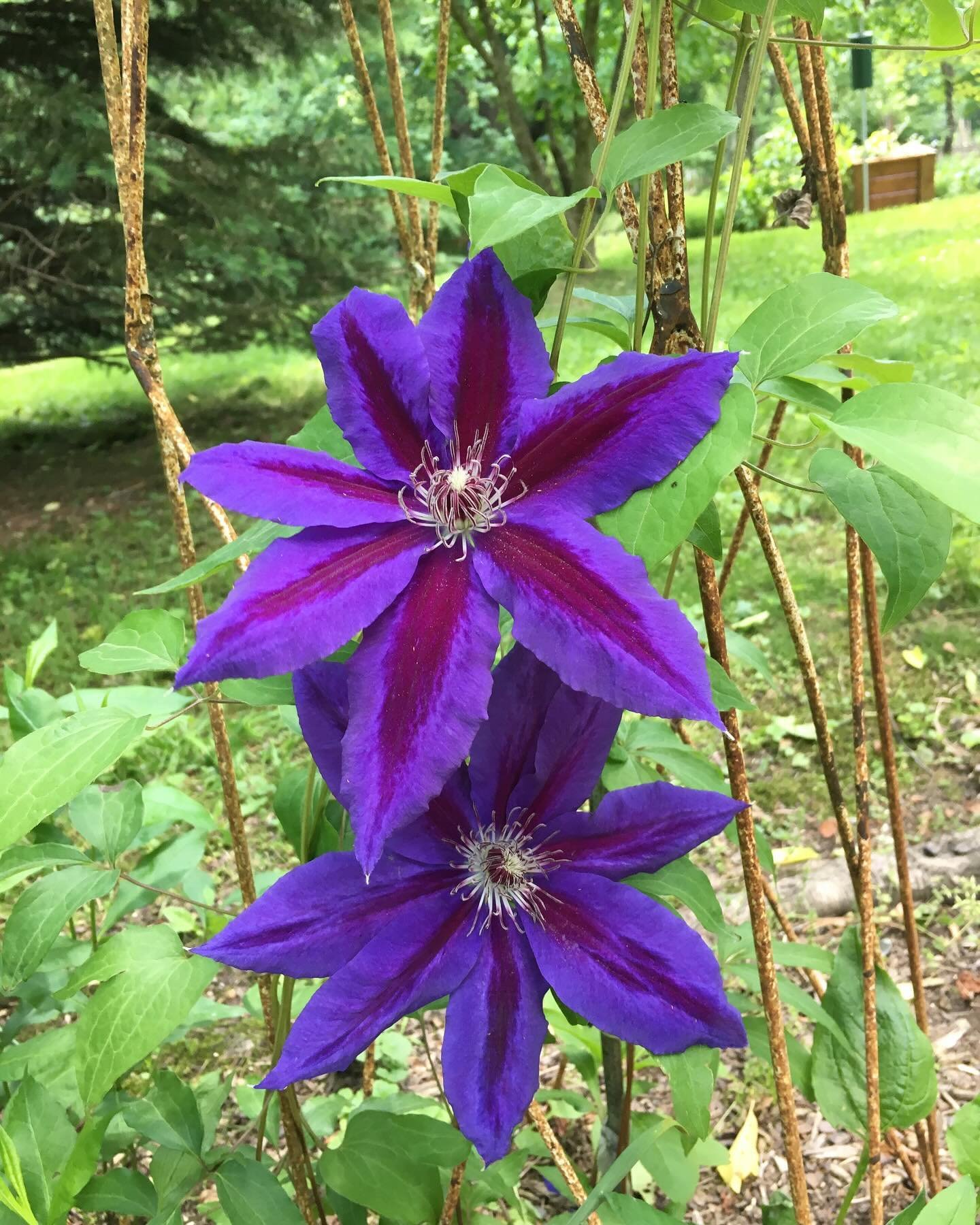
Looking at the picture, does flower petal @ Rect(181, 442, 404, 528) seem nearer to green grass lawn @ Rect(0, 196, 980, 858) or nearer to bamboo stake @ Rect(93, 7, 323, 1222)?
bamboo stake @ Rect(93, 7, 323, 1222)

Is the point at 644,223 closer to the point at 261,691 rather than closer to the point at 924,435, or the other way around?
the point at 924,435

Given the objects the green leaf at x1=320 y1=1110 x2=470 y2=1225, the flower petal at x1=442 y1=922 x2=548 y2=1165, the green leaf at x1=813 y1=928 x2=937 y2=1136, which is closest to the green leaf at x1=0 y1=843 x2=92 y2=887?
the green leaf at x1=320 y1=1110 x2=470 y2=1225

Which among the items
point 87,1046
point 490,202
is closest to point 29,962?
point 87,1046

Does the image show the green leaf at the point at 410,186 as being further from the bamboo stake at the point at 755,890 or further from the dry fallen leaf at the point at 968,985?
the dry fallen leaf at the point at 968,985

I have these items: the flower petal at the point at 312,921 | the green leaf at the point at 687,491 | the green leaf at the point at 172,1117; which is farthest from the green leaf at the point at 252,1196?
the green leaf at the point at 687,491

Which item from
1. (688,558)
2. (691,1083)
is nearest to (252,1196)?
(691,1083)
